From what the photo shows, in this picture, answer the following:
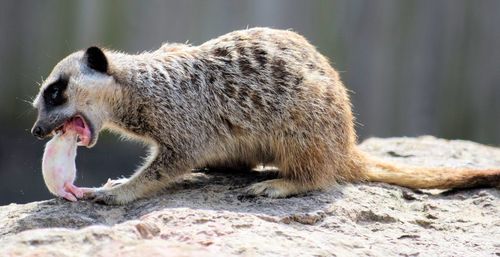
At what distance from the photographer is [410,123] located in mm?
7402

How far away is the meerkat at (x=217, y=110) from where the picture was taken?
12.0 feet

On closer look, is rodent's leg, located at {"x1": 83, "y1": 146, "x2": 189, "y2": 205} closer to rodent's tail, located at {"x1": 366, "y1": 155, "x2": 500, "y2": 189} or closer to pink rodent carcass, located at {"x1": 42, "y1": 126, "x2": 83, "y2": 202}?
pink rodent carcass, located at {"x1": 42, "y1": 126, "x2": 83, "y2": 202}

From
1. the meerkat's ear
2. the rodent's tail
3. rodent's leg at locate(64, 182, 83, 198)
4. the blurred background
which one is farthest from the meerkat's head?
the blurred background

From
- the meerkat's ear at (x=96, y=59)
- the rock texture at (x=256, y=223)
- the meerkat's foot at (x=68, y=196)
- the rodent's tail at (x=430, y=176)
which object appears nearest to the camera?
the rock texture at (x=256, y=223)

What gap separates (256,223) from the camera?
10.00 feet

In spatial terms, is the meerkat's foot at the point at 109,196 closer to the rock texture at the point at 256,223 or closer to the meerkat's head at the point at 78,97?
the rock texture at the point at 256,223

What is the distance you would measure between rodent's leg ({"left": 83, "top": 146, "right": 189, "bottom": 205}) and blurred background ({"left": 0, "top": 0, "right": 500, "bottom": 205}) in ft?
8.15

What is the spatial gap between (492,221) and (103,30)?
4.06m

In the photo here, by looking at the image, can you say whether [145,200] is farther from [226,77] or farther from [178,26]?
[178,26]

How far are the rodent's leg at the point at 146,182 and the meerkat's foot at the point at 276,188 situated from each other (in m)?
0.33

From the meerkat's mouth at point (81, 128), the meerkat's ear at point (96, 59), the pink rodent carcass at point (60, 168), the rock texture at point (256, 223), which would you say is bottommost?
the rock texture at point (256, 223)

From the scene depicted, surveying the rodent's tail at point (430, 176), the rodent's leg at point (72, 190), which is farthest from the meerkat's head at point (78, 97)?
the rodent's tail at point (430, 176)

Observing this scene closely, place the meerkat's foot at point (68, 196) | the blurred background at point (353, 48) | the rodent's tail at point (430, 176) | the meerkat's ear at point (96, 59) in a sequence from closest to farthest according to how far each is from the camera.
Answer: the meerkat's foot at point (68, 196) → the meerkat's ear at point (96, 59) → the rodent's tail at point (430, 176) → the blurred background at point (353, 48)

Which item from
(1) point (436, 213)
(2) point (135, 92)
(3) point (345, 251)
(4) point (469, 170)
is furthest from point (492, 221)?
(2) point (135, 92)
